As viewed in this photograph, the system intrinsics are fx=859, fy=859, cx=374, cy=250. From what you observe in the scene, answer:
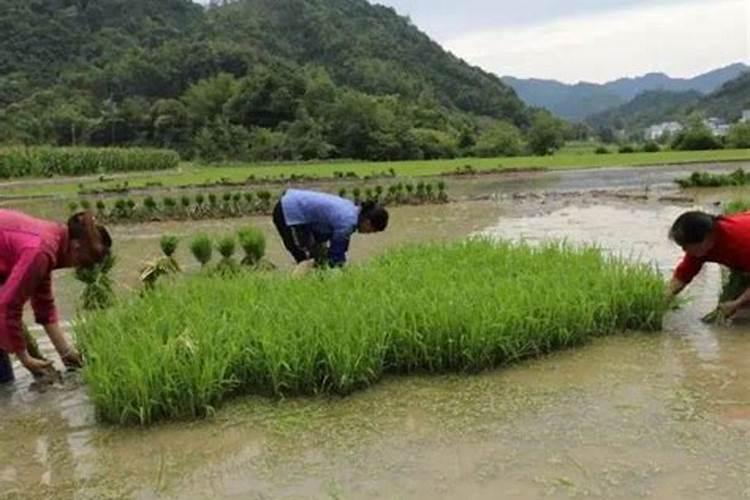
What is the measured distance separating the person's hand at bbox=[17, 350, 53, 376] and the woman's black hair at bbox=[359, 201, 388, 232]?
2487mm

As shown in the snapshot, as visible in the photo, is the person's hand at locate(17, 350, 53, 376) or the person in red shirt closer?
the person's hand at locate(17, 350, 53, 376)

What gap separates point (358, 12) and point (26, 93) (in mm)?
47929

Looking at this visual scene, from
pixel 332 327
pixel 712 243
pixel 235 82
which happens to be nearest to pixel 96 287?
pixel 332 327

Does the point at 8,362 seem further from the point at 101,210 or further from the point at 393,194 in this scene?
the point at 393,194

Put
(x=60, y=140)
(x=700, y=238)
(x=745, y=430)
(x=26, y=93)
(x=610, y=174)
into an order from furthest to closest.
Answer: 1. (x=26, y=93)
2. (x=60, y=140)
3. (x=610, y=174)
4. (x=700, y=238)
5. (x=745, y=430)

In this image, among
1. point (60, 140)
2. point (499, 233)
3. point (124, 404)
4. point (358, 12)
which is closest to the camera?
point (124, 404)

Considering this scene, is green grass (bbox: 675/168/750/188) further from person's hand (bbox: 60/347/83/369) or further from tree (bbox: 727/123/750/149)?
tree (bbox: 727/123/750/149)

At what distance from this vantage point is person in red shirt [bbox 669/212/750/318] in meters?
5.55

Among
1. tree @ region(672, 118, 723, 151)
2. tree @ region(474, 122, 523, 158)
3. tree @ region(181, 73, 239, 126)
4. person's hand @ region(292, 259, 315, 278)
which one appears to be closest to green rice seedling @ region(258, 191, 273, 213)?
person's hand @ region(292, 259, 315, 278)

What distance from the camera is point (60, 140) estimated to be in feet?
187

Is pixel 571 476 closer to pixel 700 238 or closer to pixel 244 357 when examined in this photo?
pixel 244 357

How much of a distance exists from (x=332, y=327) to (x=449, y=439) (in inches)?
46.3

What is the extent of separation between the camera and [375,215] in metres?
6.41

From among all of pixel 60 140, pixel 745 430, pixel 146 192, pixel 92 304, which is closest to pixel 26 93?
pixel 60 140
